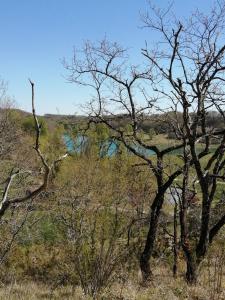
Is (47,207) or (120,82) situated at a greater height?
(120,82)

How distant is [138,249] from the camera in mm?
16875

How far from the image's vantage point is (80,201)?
16672 mm

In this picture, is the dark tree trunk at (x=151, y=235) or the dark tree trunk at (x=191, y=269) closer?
the dark tree trunk at (x=191, y=269)

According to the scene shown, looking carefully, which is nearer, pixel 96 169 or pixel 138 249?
pixel 138 249

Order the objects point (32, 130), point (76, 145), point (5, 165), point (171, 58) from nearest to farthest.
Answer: point (171, 58)
point (5, 165)
point (76, 145)
point (32, 130)

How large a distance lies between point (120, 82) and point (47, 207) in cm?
962

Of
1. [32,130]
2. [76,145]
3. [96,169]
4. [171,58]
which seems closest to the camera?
[171,58]

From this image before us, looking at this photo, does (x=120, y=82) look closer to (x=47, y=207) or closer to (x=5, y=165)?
(x=47, y=207)

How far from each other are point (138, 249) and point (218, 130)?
565 cm

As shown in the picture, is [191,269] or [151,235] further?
[151,235]

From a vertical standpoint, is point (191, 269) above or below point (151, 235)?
below

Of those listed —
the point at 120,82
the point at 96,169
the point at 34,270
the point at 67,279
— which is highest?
the point at 120,82

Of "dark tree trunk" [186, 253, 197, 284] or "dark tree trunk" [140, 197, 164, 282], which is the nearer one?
"dark tree trunk" [186, 253, 197, 284]

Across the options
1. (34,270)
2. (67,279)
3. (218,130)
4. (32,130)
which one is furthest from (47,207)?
(32,130)
